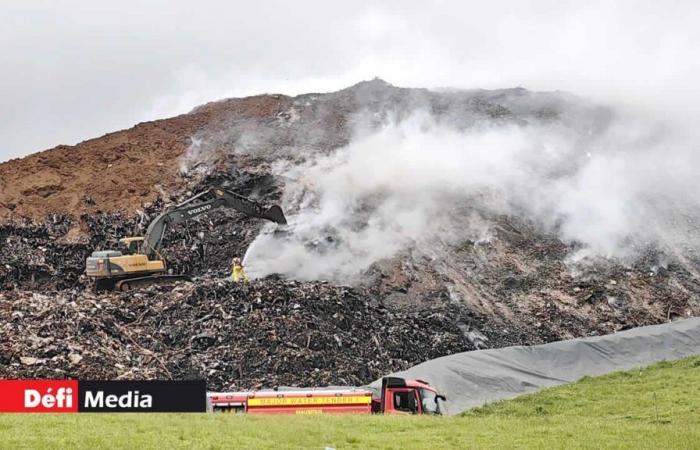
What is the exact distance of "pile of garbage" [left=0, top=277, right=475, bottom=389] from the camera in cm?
2406

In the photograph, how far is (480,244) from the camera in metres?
35.0

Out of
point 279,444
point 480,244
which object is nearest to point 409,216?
point 480,244

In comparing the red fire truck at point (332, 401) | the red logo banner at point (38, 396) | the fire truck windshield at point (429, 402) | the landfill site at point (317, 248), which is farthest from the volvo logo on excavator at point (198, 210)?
the red logo banner at point (38, 396)

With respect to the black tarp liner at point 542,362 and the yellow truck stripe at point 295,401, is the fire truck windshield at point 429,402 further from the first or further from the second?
the yellow truck stripe at point 295,401

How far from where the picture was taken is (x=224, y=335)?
84.6ft

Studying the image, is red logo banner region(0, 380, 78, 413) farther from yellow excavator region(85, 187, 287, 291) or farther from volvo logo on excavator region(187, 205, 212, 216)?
volvo logo on excavator region(187, 205, 212, 216)

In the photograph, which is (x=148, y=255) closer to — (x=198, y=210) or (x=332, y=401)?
(x=198, y=210)

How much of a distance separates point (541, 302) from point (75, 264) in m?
16.1

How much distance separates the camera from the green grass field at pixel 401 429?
516 inches

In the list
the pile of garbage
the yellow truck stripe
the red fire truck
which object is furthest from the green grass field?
the pile of garbage

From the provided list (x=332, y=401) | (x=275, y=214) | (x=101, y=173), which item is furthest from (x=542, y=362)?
(x=101, y=173)

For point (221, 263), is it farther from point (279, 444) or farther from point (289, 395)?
point (279, 444)

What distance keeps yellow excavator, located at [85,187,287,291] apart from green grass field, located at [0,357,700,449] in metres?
13.9

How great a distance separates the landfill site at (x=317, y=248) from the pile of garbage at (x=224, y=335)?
2.5 inches
